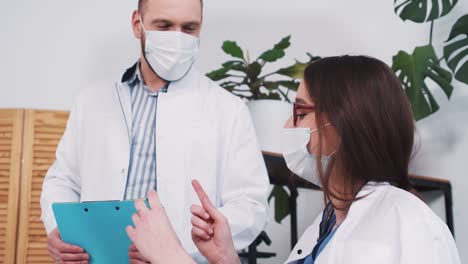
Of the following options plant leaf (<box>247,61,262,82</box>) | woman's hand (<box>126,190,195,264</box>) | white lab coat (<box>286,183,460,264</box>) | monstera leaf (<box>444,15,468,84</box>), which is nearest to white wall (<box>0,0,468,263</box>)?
monstera leaf (<box>444,15,468,84</box>)

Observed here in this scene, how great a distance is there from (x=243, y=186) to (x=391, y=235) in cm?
63

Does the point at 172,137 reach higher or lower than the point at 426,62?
lower

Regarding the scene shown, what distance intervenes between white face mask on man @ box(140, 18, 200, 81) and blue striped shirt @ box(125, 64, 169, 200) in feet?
0.16

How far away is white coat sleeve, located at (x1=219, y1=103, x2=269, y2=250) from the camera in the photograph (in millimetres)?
1503

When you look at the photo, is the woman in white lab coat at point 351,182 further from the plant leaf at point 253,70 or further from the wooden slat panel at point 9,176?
the wooden slat panel at point 9,176

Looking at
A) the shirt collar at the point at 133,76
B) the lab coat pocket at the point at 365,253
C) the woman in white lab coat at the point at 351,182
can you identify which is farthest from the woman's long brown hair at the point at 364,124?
the shirt collar at the point at 133,76

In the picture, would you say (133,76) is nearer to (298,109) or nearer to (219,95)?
(219,95)

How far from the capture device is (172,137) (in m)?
1.60

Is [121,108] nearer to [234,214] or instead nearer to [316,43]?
[234,214]

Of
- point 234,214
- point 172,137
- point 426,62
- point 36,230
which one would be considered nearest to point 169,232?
point 234,214

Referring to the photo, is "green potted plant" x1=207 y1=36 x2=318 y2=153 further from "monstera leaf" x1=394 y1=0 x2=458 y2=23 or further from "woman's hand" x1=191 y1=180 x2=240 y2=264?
"woman's hand" x1=191 y1=180 x2=240 y2=264

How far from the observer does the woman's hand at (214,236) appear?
1.18m

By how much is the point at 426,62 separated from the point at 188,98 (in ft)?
3.78

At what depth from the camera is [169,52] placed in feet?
5.42
